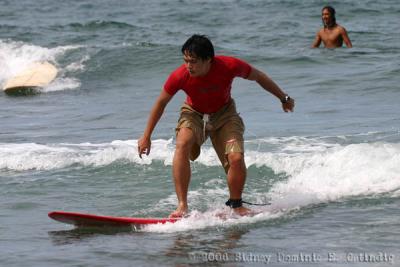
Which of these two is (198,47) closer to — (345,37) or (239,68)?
(239,68)

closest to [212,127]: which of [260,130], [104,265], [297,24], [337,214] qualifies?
[337,214]

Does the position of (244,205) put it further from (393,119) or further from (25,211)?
(393,119)

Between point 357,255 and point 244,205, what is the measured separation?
2068 millimetres

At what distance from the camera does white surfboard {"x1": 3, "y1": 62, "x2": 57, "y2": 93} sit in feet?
57.5

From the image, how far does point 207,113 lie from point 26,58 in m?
14.6

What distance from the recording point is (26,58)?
844 inches

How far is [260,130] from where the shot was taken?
11859mm

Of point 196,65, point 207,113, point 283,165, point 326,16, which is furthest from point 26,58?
point 196,65

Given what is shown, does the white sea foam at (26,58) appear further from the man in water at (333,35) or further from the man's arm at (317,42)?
the man in water at (333,35)

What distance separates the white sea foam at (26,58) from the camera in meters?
19.8

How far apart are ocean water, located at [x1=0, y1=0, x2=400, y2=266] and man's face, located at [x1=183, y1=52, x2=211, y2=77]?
1232 mm

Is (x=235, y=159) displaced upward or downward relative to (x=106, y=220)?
upward

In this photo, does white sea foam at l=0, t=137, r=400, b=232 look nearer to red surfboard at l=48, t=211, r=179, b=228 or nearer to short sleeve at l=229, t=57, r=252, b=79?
red surfboard at l=48, t=211, r=179, b=228

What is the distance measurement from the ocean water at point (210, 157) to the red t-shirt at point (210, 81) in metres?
0.98
